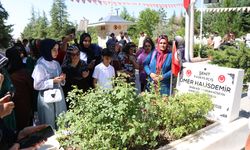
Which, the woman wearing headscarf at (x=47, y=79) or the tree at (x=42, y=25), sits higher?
the tree at (x=42, y=25)

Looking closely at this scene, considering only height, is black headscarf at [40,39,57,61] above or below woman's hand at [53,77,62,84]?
above

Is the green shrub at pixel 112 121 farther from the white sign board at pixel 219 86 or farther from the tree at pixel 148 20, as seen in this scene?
the tree at pixel 148 20

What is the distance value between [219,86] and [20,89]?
2.79 m

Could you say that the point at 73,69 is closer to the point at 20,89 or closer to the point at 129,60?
the point at 20,89

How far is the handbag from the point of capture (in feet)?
12.9

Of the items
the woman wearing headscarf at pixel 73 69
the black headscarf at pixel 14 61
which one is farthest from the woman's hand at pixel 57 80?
the black headscarf at pixel 14 61

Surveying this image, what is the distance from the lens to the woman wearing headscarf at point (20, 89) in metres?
4.39

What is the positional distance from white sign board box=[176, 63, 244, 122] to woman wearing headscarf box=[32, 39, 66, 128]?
1.85 m

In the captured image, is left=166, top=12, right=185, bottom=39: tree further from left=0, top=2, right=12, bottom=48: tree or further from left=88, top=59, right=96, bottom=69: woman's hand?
left=88, top=59, right=96, bottom=69: woman's hand

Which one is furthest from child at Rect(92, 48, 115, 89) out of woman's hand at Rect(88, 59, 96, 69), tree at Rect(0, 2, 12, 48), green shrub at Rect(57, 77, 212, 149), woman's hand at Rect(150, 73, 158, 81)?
tree at Rect(0, 2, 12, 48)

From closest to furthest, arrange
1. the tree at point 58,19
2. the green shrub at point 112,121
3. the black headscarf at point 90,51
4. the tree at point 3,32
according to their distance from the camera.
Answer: the green shrub at point 112,121 < the black headscarf at point 90,51 < the tree at point 3,32 < the tree at point 58,19

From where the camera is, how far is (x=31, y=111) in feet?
15.2

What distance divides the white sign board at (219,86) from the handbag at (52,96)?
1.84 meters

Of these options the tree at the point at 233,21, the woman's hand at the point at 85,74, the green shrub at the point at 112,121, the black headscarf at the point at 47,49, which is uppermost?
the tree at the point at 233,21
